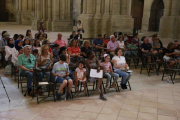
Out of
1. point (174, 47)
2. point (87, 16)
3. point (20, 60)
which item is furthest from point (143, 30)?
point (20, 60)

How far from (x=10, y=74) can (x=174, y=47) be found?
21.4 feet

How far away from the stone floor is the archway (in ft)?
50.5

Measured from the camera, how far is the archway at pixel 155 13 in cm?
2097

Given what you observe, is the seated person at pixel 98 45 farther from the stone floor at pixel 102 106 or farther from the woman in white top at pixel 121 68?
the stone floor at pixel 102 106

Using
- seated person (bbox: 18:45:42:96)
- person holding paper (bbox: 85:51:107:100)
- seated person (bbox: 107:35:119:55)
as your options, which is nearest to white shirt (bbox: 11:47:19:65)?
seated person (bbox: 18:45:42:96)

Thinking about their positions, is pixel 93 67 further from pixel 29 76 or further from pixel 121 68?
pixel 29 76

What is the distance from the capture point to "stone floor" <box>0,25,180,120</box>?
5023mm

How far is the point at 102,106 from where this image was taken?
559 cm

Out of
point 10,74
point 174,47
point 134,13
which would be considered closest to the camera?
point 10,74

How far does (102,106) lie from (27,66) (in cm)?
243

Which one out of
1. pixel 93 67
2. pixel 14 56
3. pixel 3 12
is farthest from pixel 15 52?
pixel 3 12

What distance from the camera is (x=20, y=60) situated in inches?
246

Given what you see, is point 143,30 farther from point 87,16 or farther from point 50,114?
point 50,114

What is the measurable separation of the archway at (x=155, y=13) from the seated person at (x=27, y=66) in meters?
17.0
